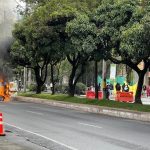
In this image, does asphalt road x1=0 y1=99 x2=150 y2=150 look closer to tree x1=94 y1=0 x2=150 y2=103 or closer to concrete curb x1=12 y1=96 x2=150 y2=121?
concrete curb x1=12 y1=96 x2=150 y2=121

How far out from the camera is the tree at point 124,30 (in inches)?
1018

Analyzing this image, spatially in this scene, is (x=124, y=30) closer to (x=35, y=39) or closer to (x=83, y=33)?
(x=83, y=33)

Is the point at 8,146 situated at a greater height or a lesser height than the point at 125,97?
lesser

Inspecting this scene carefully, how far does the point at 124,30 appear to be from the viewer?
2827cm

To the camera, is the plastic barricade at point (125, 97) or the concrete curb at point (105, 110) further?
the plastic barricade at point (125, 97)

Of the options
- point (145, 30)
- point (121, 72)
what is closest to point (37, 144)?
point (145, 30)

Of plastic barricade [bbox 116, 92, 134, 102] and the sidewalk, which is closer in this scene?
the sidewalk

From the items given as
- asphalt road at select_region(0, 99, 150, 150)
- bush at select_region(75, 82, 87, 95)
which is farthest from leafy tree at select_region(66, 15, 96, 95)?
bush at select_region(75, 82, 87, 95)

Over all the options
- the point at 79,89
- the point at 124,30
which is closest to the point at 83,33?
the point at 124,30

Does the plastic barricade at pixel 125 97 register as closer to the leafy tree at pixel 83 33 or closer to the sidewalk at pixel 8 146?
the leafy tree at pixel 83 33

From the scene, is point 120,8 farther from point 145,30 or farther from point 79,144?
point 79,144

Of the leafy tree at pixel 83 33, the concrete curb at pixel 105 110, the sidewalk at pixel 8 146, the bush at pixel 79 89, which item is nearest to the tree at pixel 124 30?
the leafy tree at pixel 83 33

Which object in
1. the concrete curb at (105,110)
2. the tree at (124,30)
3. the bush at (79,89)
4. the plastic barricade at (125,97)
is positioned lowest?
the concrete curb at (105,110)

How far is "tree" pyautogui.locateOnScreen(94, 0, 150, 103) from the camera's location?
84.9ft
